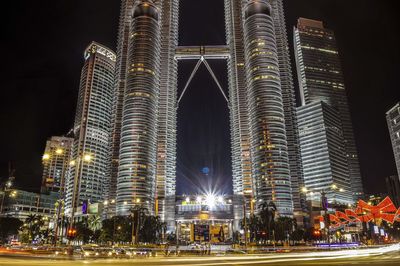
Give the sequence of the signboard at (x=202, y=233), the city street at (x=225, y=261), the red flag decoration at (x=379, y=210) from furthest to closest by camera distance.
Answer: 1. the signboard at (x=202, y=233)
2. the red flag decoration at (x=379, y=210)
3. the city street at (x=225, y=261)

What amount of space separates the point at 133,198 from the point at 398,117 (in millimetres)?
158447

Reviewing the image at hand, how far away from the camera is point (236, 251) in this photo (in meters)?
47.5

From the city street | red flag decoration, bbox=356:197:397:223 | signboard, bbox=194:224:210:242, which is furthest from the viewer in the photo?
signboard, bbox=194:224:210:242

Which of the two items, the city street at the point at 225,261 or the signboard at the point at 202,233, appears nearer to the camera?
the city street at the point at 225,261

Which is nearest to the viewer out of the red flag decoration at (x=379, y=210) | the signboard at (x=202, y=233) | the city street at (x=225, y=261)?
the city street at (x=225, y=261)

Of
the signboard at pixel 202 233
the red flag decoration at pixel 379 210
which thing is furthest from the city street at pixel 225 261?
the signboard at pixel 202 233

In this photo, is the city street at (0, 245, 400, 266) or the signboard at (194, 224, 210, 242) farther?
the signboard at (194, 224, 210, 242)

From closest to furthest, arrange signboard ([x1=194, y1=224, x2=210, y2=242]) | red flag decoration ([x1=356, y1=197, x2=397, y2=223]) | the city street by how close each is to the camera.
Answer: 1. the city street
2. red flag decoration ([x1=356, y1=197, x2=397, y2=223])
3. signboard ([x1=194, y1=224, x2=210, y2=242])

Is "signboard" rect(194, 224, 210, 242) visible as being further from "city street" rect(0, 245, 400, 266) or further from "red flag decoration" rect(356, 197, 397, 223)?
"city street" rect(0, 245, 400, 266)

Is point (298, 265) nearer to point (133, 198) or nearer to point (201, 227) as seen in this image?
point (201, 227)

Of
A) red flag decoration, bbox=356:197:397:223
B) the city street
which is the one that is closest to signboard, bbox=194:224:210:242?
red flag decoration, bbox=356:197:397:223

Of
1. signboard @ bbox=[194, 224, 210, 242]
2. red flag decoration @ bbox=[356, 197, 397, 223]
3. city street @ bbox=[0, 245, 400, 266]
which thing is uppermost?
red flag decoration @ bbox=[356, 197, 397, 223]

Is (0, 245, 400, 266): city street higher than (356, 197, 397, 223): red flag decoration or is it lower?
lower

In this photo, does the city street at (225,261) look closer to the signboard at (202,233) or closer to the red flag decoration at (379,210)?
the red flag decoration at (379,210)
